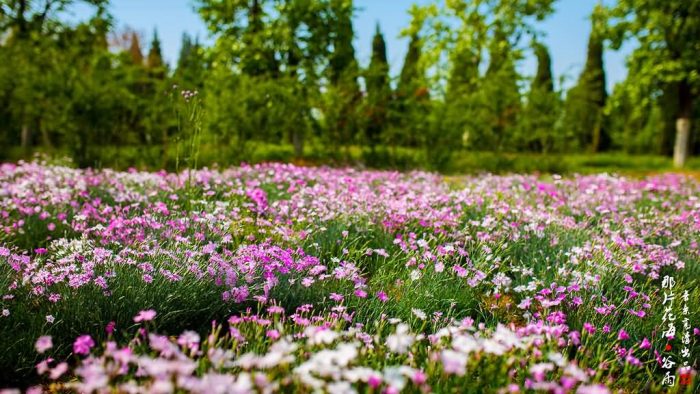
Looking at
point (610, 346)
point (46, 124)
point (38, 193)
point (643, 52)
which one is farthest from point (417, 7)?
point (610, 346)

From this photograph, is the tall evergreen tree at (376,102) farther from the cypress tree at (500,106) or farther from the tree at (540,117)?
the tree at (540,117)

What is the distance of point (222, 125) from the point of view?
12.6 m

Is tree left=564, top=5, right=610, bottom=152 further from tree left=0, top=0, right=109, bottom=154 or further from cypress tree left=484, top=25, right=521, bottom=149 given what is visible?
tree left=0, top=0, right=109, bottom=154

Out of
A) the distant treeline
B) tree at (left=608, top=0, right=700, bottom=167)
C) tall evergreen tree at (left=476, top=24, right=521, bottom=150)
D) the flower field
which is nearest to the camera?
the flower field

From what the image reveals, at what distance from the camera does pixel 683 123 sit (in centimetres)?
1953

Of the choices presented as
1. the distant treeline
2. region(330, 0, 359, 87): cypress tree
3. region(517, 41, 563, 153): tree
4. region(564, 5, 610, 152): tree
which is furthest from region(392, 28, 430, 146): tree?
region(564, 5, 610, 152): tree

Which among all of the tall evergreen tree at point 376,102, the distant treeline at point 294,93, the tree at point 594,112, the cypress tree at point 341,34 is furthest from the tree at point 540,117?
the tree at point 594,112

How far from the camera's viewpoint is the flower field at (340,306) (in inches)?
72.6

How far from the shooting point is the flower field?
1843mm

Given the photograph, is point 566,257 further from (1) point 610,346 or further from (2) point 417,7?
(2) point 417,7

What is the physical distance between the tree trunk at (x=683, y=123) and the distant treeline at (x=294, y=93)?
42 mm

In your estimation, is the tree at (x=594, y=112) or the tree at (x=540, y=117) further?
the tree at (x=594, y=112)

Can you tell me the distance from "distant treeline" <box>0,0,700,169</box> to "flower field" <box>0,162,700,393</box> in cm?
254

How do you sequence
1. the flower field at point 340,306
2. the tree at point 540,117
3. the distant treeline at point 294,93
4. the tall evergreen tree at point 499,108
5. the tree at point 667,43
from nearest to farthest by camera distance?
the flower field at point 340,306 → the distant treeline at point 294,93 → the tall evergreen tree at point 499,108 → the tree at point 540,117 → the tree at point 667,43
